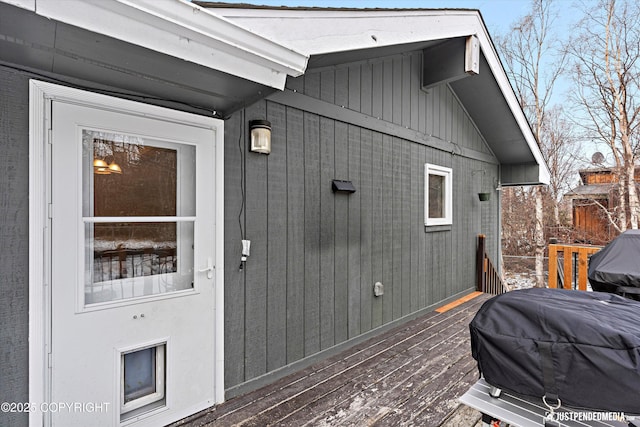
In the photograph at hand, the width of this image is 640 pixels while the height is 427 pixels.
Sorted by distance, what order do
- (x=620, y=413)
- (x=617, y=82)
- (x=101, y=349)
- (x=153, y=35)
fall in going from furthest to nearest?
(x=617, y=82), (x=101, y=349), (x=153, y=35), (x=620, y=413)

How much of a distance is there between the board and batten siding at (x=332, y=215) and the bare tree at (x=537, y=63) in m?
6.09

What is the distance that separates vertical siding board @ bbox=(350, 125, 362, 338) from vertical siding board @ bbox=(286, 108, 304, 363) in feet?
2.15

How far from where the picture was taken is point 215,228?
2295 mm

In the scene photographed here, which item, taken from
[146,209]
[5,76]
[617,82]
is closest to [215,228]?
[146,209]

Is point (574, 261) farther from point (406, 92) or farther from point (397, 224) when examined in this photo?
point (406, 92)

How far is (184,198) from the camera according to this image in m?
2.20

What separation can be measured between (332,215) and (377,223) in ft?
2.46

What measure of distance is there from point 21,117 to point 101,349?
1.27 metres

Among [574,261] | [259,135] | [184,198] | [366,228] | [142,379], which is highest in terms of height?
[259,135]

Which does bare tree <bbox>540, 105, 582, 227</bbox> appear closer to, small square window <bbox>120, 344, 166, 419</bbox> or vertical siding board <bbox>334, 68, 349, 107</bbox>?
vertical siding board <bbox>334, 68, 349, 107</bbox>

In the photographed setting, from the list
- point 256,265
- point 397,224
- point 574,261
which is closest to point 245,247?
point 256,265

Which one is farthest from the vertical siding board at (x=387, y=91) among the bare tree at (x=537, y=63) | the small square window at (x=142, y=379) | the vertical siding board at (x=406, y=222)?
the bare tree at (x=537, y=63)

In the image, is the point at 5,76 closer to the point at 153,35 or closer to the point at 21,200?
the point at 21,200

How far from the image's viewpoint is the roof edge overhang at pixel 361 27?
1.78 meters
